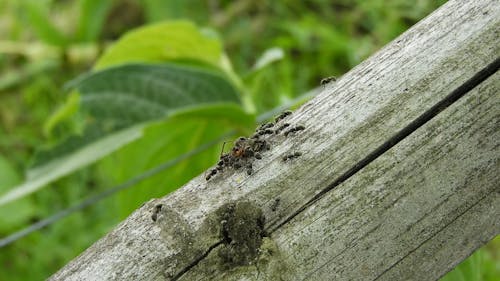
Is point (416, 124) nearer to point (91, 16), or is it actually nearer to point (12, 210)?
point (12, 210)

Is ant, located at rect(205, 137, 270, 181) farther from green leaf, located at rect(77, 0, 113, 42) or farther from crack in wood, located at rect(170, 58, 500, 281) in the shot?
green leaf, located at rect(77, 0, 113, 42)

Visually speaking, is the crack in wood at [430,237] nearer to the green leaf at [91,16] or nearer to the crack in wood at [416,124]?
the crack in wood at [416,124]

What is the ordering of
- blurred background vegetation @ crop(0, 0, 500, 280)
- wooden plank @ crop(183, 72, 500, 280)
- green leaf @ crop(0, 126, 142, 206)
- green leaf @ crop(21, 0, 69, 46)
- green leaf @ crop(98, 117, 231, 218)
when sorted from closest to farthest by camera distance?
wooden plank @ crop(183, 72, 500, 280) < green leaf @ crop(0, 126, 142, 206) < green leaf @ crop(98, 117, 231, 218) < blurred background vegetation @ crop(0, 0, 500, 280) < green leaf @ crop(21, 0, 69, 46)

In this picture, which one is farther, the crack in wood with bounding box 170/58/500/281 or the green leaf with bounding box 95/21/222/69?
the green leaf with bounding box 95/21/222/69

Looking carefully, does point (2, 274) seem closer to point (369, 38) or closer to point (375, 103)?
point (369, 38)

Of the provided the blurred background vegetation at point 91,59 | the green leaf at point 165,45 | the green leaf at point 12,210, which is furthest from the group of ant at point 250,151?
the green leaf at point 12,210

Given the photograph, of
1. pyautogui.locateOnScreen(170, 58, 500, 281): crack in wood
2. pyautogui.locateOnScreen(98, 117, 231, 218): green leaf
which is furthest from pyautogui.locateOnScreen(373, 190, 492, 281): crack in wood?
pyautogui.locateOnScreen(98, 117, 231, 218): green leaf

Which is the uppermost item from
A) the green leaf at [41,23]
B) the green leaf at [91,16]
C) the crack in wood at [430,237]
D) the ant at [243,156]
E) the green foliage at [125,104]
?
the green leaf at [41,23]

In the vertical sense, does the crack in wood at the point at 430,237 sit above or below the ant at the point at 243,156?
below
